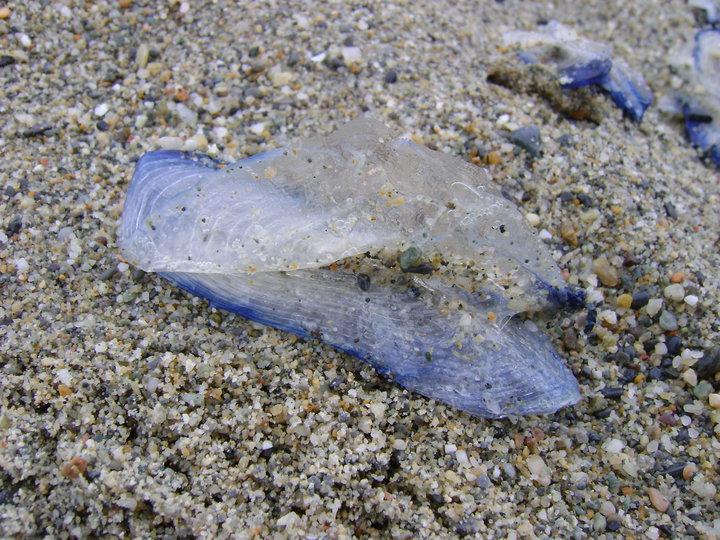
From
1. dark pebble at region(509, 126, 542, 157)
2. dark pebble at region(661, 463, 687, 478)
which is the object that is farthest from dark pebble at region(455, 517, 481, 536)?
dark pebble at region(509, 126, 542, 157)

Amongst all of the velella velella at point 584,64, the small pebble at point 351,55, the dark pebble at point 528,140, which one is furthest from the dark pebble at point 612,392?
the small pebble at point 351,55

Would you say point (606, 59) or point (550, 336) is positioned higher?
point (606, 59)

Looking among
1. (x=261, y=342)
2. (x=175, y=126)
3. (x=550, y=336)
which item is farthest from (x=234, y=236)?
(x=550, y=336)

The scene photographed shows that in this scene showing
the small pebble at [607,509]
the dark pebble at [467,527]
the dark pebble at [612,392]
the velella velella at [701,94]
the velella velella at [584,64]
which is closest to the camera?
the dark pebble at [467,527]

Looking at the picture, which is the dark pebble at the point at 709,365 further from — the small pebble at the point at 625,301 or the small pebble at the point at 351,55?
the small pebble at the point at 351,55

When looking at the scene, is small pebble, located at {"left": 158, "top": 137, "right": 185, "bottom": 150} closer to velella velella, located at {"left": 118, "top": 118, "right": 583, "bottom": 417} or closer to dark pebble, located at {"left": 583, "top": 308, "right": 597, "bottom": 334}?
velella velella, located at {"left": 118, "top": 118, "right": 583, "bottom": 417}

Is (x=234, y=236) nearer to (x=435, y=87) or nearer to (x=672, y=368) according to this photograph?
(x=435, y=87)
